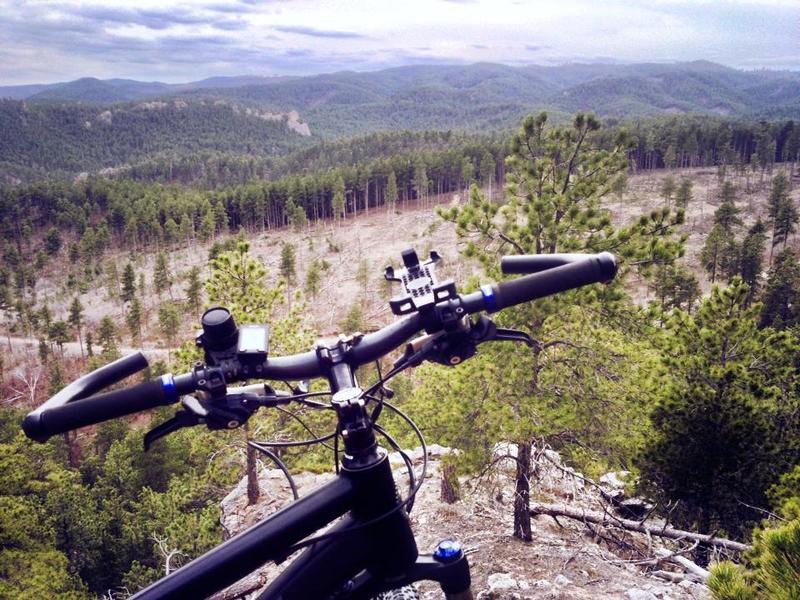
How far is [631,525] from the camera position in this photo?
9.22 meters

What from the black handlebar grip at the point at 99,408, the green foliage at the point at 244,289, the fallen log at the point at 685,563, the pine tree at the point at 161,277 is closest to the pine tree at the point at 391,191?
the pine tree at the point at 161,277

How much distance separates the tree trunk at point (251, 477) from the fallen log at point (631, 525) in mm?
6887

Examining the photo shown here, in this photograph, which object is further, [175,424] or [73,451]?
[73,451]

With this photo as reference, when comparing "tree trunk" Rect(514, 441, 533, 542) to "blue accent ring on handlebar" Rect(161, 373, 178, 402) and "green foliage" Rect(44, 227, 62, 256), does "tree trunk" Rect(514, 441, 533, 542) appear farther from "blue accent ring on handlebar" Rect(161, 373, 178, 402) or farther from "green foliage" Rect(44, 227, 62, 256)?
"green foliage" Rect(44, 227, 62, 256)

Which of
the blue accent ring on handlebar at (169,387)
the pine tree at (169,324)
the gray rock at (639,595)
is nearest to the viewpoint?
the blue accent ring on handlebar at (169,387)

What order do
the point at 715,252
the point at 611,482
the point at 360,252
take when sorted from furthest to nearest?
the point at 360,252
the point at 715,252
the point at 611,482

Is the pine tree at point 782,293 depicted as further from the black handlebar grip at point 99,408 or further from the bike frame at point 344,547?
the black handlebar grip at point 99,408

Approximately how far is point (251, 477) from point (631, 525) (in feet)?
29.8

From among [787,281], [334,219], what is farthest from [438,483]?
[334,219]

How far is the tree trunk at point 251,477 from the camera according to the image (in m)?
13.2

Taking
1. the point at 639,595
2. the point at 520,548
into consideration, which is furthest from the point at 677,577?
the point at 520,548

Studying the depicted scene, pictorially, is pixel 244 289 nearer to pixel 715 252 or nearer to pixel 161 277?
pixel 715 252

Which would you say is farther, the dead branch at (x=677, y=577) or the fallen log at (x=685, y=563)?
the dead branch at (x=677, y=577)

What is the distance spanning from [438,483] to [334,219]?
320ft
